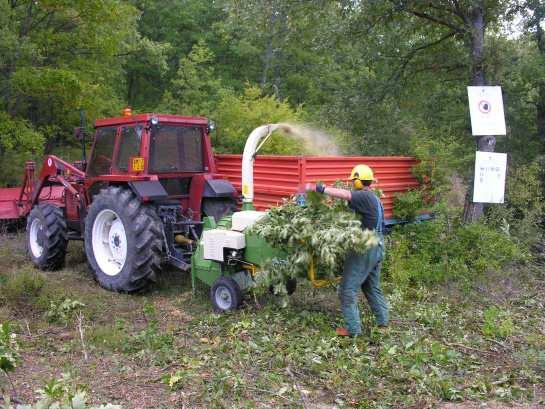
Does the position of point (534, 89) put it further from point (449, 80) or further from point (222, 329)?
point (222, 329)

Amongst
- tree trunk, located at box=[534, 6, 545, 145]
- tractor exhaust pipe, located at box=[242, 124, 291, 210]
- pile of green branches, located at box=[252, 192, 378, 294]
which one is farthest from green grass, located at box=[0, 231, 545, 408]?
tree trunk, located at box=[534, 6, 545, 145]

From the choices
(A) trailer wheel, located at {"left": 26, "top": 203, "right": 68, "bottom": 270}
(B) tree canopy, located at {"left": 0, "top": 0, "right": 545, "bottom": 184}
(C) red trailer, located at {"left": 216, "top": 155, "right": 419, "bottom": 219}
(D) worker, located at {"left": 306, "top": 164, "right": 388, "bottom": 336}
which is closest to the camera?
(D) worker, located at {"left": 306, "top": 164, "right": 388, "bottom": 336}

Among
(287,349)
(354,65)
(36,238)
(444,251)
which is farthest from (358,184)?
(354,65)

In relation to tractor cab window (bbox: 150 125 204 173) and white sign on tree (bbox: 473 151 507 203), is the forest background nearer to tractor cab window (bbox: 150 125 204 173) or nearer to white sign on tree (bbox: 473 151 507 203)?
white sign on tree (bbox: 473 151 507 203)

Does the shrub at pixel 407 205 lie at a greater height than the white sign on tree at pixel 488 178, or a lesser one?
lesser

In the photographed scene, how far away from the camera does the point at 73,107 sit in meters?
13.9

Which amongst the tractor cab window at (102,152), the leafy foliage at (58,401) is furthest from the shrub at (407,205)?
the leafy foliage at (58,401)

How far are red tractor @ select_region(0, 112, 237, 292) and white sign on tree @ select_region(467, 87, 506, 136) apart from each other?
3.60 m

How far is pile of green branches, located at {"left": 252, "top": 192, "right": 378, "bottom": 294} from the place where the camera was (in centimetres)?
569

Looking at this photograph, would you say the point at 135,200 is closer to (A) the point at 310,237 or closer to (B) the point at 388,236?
(A) the point at 310,237

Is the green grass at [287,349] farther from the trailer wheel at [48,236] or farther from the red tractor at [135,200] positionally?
the trailer wheel at [48,236]

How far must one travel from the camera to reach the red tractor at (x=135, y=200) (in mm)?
7258

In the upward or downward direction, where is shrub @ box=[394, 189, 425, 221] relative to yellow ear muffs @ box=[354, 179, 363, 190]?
downward

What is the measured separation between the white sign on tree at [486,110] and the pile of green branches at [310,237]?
128 inches
